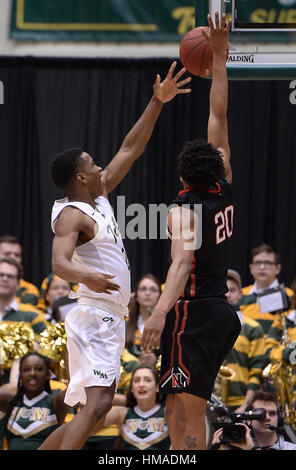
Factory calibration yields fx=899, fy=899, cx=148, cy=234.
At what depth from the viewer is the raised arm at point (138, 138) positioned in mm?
5660

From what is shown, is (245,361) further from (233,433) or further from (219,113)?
(219,113)

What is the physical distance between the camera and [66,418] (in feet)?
24.3

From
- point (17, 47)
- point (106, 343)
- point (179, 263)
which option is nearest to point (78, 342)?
point (106, 343)

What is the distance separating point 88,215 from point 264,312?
348cm

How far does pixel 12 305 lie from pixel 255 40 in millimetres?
3215

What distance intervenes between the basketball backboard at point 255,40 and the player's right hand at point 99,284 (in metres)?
2.06

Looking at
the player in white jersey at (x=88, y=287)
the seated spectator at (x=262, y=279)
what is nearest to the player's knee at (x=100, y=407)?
the player in white jersey at (x=88, y=287)

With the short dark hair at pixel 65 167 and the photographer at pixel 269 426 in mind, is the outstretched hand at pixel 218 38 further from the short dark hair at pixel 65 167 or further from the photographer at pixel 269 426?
the photographer at pixel 269 426

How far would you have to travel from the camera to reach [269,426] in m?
6.47

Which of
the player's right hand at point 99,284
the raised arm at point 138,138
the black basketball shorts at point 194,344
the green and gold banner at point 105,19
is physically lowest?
the black basketball shorts at point 194,344

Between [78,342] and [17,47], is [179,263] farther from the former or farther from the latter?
[17,47]

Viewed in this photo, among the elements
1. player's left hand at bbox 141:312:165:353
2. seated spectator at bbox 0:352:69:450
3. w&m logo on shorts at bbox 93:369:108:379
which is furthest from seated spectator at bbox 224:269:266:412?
player's left hand at bbox 141:312:165:353

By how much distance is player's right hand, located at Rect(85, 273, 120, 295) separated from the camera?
4.73 meters

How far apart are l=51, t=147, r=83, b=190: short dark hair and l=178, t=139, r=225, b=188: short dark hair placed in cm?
66
